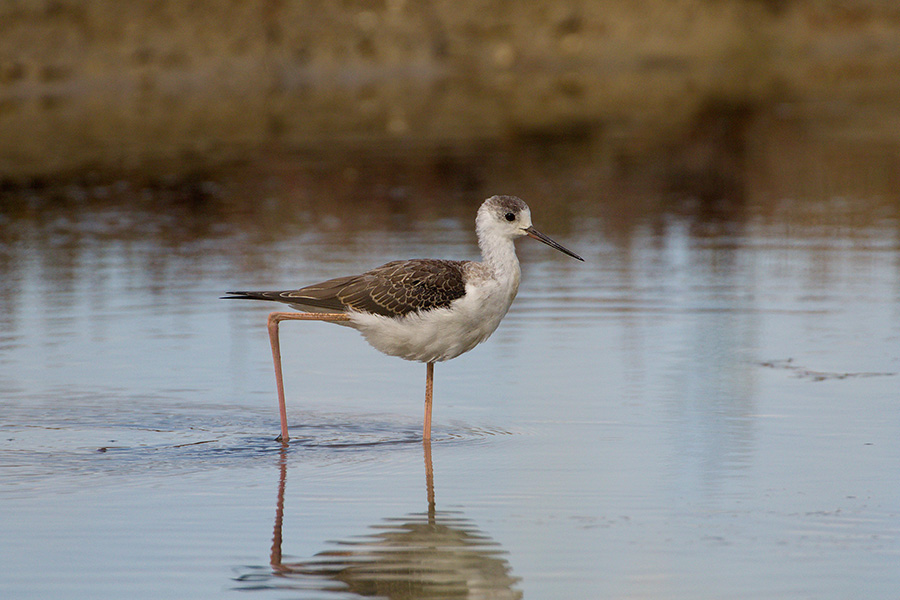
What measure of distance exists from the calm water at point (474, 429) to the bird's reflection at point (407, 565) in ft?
0.05

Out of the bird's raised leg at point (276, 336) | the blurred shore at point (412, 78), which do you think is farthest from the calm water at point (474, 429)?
the blurred shore at point (412, 78)

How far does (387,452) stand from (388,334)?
69 cm

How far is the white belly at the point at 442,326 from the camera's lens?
7855 millimetres

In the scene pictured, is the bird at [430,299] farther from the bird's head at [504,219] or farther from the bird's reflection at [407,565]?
the bird's reflection at [407,565]

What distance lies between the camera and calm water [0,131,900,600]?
5.88 metres

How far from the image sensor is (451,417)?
8.25m

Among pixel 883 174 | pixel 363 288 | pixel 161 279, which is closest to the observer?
pixel 363 288

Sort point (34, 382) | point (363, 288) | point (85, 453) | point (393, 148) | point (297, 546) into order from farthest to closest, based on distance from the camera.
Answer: point (393, 148) < point (34, 382) < point (363, 288) < point (85, 453) < point (297, 546)

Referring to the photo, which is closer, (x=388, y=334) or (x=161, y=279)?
(x=388, y=334)

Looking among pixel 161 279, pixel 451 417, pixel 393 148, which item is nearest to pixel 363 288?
pixel 451 417

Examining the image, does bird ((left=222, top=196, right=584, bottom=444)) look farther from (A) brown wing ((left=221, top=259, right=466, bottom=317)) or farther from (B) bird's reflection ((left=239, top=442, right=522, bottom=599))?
(B) bird's reflection ((left=239, top=442, right=522, bottom=599))

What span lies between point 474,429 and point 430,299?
0.74m

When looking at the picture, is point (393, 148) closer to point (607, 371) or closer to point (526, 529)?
point (607, 371)

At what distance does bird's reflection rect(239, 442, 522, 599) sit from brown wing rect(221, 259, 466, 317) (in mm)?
1702
